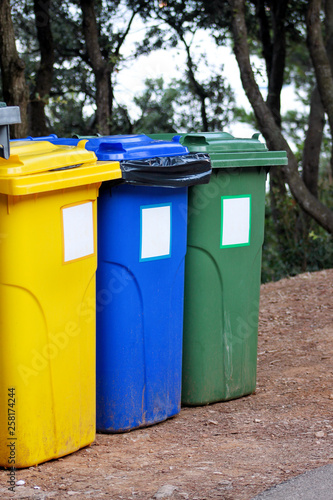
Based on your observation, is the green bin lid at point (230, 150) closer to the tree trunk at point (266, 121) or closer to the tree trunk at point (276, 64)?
the tree trunk at point (266, 121)

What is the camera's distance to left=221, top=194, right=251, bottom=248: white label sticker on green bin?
153 inches

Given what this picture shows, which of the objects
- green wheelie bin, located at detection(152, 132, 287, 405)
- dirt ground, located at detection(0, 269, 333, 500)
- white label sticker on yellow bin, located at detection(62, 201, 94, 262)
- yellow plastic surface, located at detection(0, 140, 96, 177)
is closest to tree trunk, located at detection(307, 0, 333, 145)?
dirt ground, located at detection(0, 269, 333, 500)

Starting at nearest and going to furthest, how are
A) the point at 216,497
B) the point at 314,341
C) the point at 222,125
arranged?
the point at 216,497 < the point at 314,341 < the point at 222,125

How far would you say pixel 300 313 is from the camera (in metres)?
5.94

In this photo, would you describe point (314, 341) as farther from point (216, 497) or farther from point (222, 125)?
point (222, 125)

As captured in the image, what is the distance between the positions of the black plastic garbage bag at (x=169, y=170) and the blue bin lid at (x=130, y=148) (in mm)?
44

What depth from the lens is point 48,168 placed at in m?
3.02

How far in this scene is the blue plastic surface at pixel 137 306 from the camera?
344cm

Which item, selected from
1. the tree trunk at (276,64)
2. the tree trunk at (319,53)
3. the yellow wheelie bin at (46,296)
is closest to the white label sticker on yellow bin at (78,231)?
the yellow wheelie bin at (46,296)

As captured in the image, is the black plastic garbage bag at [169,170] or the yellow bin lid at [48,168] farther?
the black plastic garbage bag at [169,170]

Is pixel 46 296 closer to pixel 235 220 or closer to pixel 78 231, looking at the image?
pixel 78 231

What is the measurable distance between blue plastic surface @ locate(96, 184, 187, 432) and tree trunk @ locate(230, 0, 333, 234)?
4681 millimetres

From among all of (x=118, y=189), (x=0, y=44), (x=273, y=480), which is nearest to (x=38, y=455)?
(x=273, y=480)

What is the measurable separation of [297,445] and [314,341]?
181cm
